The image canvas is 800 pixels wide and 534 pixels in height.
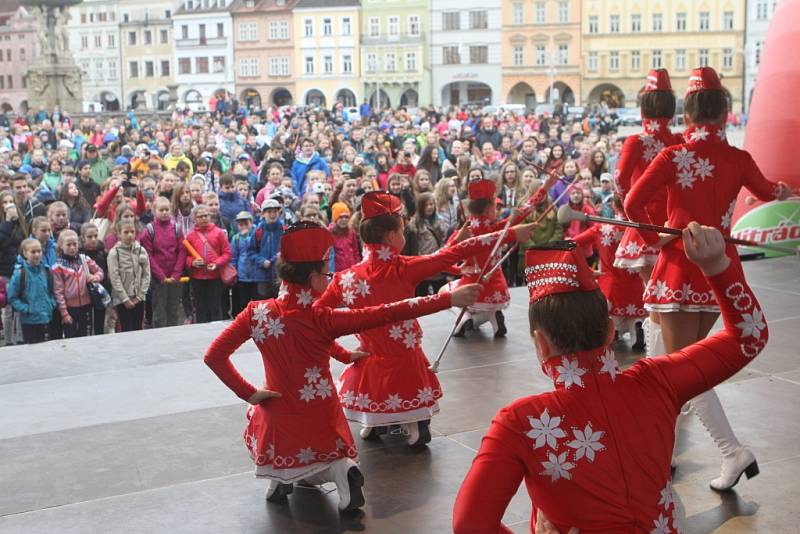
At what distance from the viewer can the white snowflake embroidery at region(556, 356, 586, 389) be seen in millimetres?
2854

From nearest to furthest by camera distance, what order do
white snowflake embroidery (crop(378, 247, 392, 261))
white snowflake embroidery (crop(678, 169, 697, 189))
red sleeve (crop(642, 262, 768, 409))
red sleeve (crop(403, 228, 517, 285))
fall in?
red sleeve (crop(642, 262, 768, 409)) → white snowflake embroidery (crop(678, 169, 697, 189)) → red sleeve (crop(403, 228, 517, 285)) → white snowflake embroidery (crop(378, 247, 392, 261))

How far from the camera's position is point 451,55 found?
256 ft

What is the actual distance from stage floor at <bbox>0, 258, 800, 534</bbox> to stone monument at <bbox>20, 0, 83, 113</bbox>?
29.7m

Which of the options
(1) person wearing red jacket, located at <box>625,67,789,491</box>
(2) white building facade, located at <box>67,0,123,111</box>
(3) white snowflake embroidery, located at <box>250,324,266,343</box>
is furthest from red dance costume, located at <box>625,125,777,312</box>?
(2) white building facade, located at <box>67,0,123,111</box>

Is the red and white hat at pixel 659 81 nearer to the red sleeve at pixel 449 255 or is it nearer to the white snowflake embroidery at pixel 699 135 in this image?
the white snowflake embroidery at pixel 699 135

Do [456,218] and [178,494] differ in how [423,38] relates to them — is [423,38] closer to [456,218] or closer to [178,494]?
[456,218]

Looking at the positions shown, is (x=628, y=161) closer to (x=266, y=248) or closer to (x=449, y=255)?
(x=449, y=255)

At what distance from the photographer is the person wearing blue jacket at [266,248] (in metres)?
10.6

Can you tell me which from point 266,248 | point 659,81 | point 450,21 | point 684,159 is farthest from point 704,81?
point 450,21

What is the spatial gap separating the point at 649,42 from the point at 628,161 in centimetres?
7135

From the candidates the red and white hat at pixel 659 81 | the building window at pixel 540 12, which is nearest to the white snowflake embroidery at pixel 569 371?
the red and white hat at pixel 659 81

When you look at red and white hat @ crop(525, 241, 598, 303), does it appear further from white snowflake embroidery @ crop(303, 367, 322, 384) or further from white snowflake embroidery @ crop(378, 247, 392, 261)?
white snowflake embroidery @ crop(378, 247, 392, 261)

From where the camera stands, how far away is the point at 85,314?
A: 10.0 metres

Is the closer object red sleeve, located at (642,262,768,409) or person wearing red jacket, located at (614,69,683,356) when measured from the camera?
red sleeve, located at (642,262,768,409)
